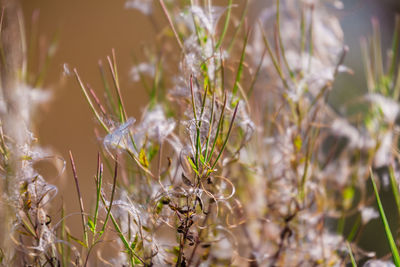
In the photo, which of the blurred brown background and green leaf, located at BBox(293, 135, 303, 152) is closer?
green leaf, located at BBox(293, 135, 303, 152)

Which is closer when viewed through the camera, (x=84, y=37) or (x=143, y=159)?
(x=143, y=159)

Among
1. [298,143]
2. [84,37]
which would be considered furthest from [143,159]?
[84,37]

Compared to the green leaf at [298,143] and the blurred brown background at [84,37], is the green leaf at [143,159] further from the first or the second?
the blurred brown background at [84,37]

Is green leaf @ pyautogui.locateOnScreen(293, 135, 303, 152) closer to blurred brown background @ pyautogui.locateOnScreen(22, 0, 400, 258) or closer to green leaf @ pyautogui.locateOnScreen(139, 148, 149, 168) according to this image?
green leaf @ pyautogui.locateOnScreen(139, 148, 149, 168)

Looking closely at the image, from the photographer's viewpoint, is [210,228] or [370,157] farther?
[370,157]

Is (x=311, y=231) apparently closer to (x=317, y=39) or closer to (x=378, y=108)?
(x=378, y=108)

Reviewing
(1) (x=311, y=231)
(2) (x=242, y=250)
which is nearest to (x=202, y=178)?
(1) (x=311, y=231)

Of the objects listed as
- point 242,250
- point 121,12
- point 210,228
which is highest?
point 121,12

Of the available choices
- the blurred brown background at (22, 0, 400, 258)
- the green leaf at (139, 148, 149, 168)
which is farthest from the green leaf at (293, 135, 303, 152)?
the blurred brown background at (22, 0, 400, 258)

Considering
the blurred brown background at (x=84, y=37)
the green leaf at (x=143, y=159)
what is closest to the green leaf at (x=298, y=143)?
the green leaf at (x=143, y=159)

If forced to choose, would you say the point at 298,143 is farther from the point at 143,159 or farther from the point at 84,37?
the point at 84,37

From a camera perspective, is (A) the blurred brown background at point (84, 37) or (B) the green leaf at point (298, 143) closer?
(B) the green leaf at point (298, 143)
